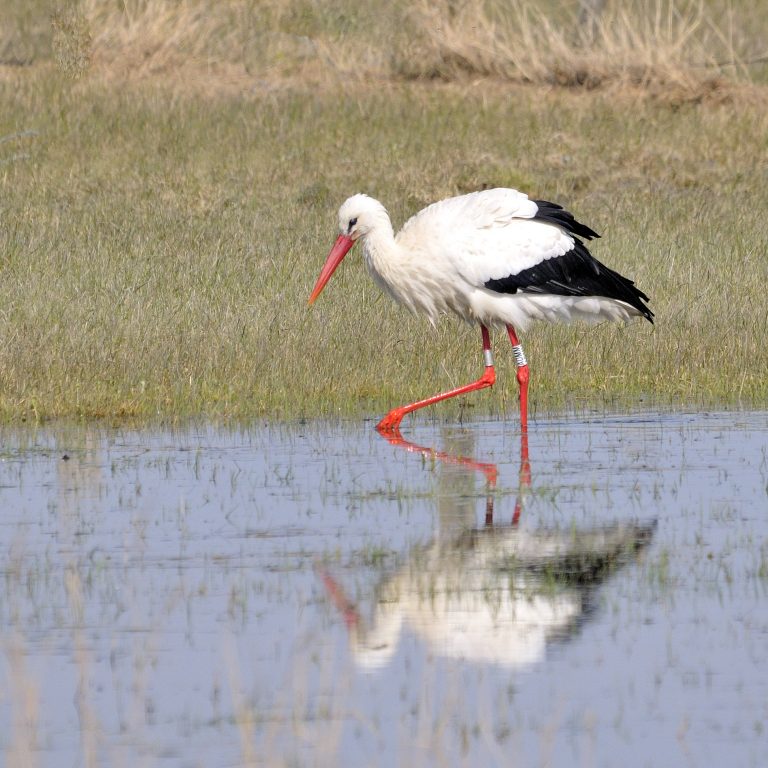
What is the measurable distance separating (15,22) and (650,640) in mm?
20767

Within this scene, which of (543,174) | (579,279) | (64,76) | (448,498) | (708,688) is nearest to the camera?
(708,688)

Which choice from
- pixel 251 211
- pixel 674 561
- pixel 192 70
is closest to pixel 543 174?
pixel 251 211

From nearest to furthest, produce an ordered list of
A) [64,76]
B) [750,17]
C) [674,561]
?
[674,561] < [64,76] < [750,17]

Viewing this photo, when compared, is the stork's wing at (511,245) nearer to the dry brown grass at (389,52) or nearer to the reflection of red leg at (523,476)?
the reflection of red leg at (523,476)

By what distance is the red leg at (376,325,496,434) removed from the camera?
9195 millimetres

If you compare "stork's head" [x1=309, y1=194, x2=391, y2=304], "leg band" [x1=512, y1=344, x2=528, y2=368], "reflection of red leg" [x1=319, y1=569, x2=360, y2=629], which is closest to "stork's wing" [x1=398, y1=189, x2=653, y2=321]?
"stork's head" [x1=309, y1=194, x2=391, y2=304]

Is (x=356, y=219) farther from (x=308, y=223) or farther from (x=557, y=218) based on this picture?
(x=308, y=223)

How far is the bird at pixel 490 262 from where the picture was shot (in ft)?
32.3

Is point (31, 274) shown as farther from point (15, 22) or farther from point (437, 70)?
point (15, 22)

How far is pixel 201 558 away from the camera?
6.34 meters

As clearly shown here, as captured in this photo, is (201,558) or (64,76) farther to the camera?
(64,76)

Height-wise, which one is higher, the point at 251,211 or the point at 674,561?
the point at 251,211

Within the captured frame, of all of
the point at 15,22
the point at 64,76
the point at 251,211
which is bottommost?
the point at 251,211

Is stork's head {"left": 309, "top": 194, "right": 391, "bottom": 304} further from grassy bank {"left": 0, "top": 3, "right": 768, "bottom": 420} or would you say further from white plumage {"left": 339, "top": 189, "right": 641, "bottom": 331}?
grassy bank {"left": 0, "top": 3, "right": 768, "bottom": 420}
